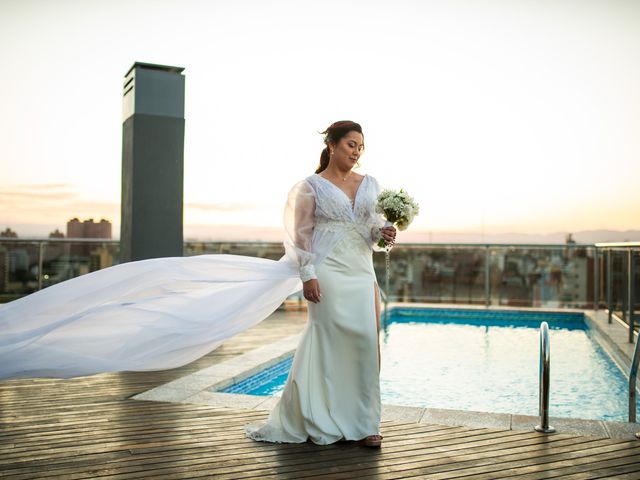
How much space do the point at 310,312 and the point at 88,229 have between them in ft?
22.9

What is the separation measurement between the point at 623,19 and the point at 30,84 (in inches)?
359

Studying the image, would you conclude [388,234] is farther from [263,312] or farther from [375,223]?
[263,312]

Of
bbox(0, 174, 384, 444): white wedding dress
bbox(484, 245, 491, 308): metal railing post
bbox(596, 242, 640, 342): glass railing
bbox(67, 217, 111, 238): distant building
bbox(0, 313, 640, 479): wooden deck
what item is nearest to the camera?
bbox(0, 313, 640, 479): wooden deck

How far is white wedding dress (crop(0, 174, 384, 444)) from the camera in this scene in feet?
11.0

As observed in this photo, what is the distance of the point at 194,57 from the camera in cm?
966

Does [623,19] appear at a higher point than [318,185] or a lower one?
higher

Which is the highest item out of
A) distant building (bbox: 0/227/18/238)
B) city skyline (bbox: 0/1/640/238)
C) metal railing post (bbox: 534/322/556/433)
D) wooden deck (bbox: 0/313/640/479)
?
city skyline (bbox: 0/1/640/238)

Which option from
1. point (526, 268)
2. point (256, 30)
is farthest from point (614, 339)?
point (256, 30)

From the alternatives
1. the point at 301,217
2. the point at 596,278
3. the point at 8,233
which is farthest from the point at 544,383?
the point at 8,233

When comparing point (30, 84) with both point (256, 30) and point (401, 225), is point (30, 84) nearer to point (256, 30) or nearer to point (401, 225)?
point (256, 30)

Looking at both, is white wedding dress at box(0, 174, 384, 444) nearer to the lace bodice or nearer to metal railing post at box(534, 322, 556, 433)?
the lace bodice

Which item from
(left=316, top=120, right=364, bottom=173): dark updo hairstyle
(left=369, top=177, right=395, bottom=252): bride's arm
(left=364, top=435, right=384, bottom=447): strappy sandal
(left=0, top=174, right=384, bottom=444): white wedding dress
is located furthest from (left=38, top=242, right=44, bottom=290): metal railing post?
(left=364, top=435, right=384, bottom=447): strappy sandal

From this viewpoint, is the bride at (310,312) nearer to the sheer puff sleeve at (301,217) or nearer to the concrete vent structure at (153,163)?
the sheer puff sleeve at (301,217)

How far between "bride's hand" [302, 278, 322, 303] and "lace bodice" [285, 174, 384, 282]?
2.6 inches
